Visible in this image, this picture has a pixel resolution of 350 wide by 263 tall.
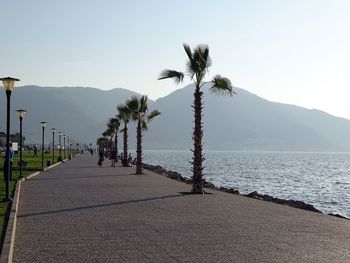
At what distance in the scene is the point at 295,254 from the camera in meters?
9.15

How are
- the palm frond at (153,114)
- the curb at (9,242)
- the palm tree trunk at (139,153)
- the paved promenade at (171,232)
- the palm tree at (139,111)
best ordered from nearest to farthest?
the curb at (9,242), the paved promenade at (171,232), the palm frond at (153,114), the palm tree trunk at (139,153), the palm tree at (139,111)

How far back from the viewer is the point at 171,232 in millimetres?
11227

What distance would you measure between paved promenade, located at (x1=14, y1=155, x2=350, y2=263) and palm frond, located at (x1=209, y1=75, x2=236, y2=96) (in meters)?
5.08

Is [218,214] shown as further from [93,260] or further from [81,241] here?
[93,260]

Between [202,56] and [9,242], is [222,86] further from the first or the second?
[9,242]

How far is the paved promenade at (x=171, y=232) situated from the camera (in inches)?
352

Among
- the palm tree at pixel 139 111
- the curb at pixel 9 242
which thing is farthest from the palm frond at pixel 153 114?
the curb at pixel 9 242

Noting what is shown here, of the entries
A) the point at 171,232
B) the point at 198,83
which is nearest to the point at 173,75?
the point at 198,83

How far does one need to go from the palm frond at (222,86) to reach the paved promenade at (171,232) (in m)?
5.08

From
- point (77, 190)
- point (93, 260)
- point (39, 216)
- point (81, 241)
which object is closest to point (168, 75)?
point (77, 190)

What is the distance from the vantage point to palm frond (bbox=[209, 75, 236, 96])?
2155 centimetres

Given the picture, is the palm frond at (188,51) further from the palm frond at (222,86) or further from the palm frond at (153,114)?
the palm frond at (153,114)

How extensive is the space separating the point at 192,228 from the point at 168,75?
441 inches

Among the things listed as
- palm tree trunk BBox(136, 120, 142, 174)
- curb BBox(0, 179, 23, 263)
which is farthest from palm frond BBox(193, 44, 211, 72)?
palm tree trunk BBox(136, 120, 142, 174)
